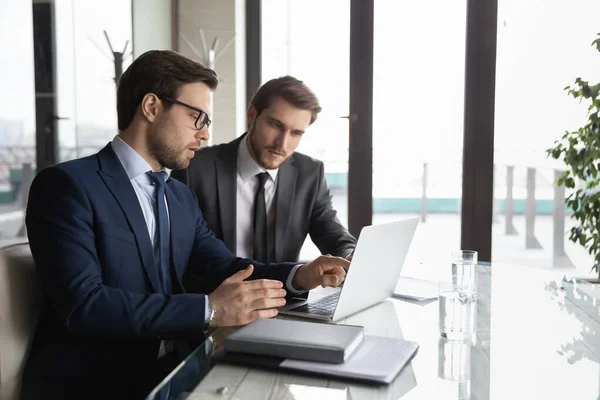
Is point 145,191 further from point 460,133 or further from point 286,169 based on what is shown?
point 460,133

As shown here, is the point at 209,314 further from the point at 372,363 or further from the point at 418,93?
the point at 418,93

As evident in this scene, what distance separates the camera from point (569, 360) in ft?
3.56

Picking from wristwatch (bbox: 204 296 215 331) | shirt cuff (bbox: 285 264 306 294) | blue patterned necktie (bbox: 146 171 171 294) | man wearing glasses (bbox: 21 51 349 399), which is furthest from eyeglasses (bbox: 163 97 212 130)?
wristwatch (bbox: 204 296 215 331)

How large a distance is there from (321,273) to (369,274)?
0.67 feet

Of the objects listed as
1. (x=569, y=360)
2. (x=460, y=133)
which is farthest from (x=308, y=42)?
(x=569, y=360)

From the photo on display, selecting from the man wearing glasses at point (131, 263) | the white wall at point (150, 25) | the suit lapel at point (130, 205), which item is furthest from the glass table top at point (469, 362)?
the white wall at point (150, 25)

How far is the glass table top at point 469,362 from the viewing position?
2.96ft

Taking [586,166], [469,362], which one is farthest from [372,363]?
A: [586,166]

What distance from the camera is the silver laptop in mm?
1300

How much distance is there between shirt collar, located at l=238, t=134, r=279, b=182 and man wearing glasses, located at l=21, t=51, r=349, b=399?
625 millimetres

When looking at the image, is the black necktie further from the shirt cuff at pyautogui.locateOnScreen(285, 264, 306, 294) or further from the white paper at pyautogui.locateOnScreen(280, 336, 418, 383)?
the white paper at pyautogui.locateOnScreen(280, 336, 418, 383)

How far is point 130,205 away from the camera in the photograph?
141cm

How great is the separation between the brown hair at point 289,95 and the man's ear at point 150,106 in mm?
747

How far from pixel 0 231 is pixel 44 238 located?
3.66 feet
